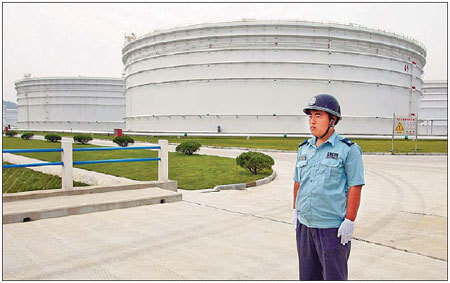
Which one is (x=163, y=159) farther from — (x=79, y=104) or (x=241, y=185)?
(x=79, y=104)

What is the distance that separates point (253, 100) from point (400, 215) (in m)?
32.2

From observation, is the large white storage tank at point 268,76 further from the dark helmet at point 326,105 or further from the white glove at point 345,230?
the white glove at point 345,230

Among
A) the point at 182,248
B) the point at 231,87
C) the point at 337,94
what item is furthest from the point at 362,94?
the point at 182,248

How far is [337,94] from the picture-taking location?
39.4m

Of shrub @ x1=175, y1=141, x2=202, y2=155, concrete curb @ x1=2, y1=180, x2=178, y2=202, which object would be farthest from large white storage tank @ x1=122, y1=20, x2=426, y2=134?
concrete curb @ x1=2, y1=180, x2=178, y2=202

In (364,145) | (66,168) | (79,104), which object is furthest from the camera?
(79,104)

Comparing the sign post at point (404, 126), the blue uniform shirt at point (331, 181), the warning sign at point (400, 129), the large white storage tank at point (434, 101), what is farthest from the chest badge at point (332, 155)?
the large white storage tank at point (434, 101)

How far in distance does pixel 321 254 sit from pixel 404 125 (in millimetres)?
23346

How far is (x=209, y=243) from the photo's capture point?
4.69 metres

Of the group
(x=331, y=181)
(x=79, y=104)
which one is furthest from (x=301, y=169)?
(x=79, y=104)

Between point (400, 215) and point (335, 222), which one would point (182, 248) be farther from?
point (400, 215)

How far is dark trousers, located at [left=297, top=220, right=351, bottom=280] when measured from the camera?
2.62m

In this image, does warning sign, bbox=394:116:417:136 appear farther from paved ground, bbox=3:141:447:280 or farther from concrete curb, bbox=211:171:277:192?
paved ground, bbox=3:141:447:280

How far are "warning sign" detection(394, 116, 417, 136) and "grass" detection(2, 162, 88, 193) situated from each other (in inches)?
786
